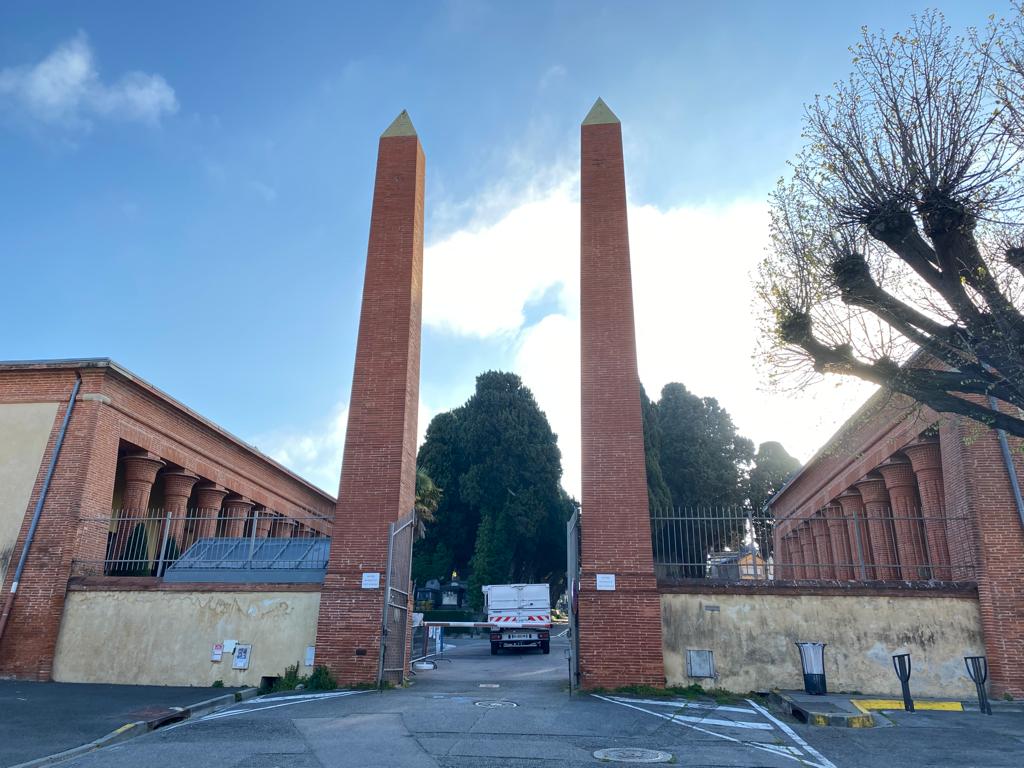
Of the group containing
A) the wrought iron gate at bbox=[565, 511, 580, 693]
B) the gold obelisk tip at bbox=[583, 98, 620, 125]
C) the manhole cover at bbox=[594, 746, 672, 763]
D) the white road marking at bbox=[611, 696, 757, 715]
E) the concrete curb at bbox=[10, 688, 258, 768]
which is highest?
the gold obelisk tip at bbox=[583, 98, 620, 125]

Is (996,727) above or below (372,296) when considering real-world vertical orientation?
below

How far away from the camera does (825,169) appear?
33.4ft

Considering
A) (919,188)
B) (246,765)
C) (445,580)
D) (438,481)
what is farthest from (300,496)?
(919,188)

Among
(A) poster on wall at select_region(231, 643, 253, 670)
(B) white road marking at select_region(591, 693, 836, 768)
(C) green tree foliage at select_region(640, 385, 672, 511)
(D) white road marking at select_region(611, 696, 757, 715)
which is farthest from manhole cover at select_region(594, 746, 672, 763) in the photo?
(C) green tree foliage at select_region(640, 385, 672, 511)

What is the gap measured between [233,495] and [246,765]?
59.3 ft

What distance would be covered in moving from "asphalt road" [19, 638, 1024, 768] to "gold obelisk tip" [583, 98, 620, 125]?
11872mm

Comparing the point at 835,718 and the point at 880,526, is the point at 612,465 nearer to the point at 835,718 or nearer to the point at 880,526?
the point at 835,718

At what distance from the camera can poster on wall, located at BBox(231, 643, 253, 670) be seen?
41.5 ft

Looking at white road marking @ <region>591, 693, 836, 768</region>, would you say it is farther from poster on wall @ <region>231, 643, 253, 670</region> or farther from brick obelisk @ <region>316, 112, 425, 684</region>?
poster on wall @ <region>231, 643, 253, 670</region>

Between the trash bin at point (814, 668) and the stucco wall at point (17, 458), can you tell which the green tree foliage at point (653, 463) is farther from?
the stucco wall at point (17, 458)

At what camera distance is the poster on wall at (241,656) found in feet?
41.5

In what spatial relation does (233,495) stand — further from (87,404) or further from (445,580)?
(445,580)

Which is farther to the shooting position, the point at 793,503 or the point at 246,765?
the point at 793,503

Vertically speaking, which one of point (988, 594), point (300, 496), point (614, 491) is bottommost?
point (988, 594)
